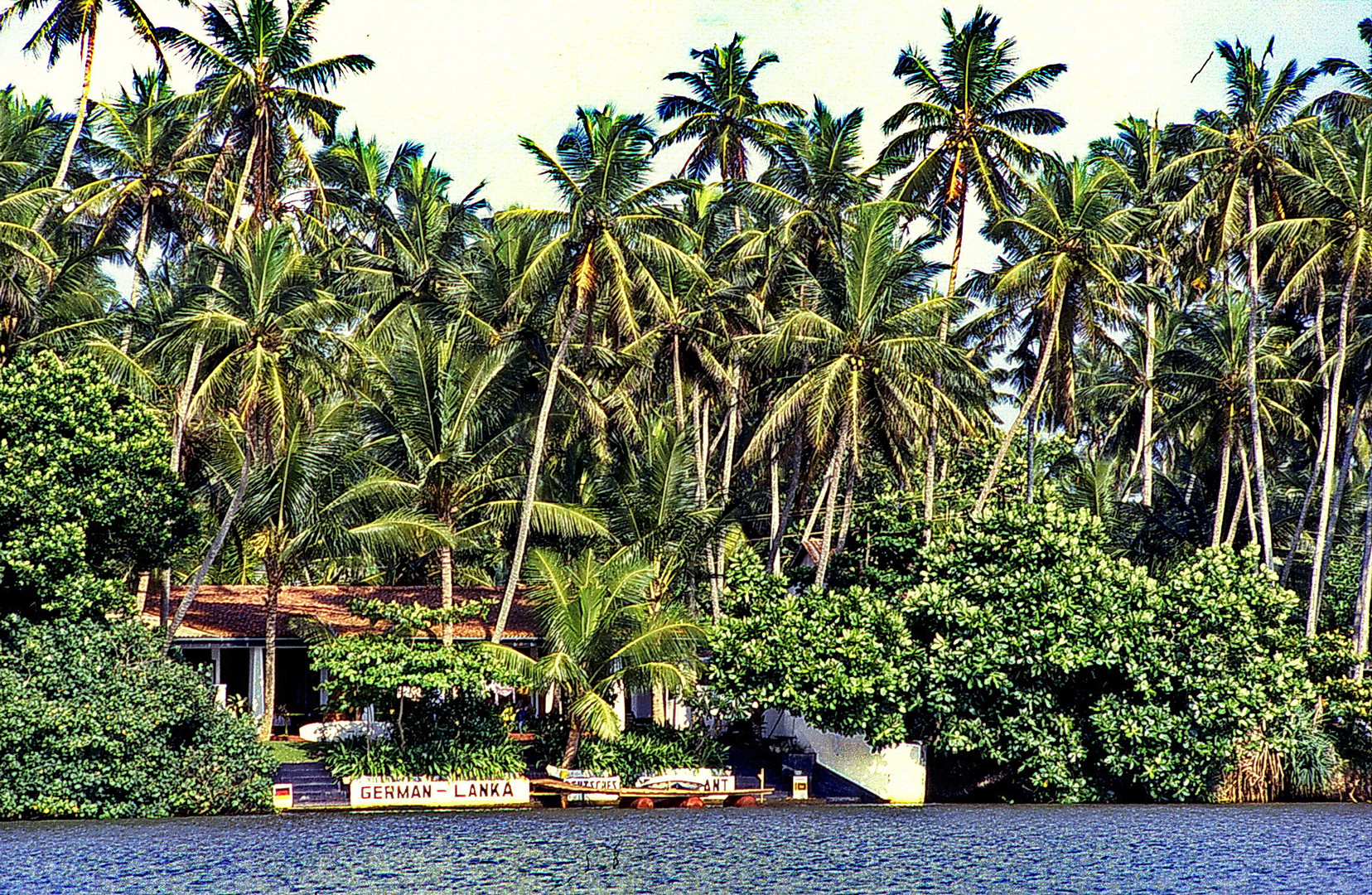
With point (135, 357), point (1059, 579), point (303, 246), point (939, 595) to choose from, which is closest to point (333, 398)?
point (135, 357)

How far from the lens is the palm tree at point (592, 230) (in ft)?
104

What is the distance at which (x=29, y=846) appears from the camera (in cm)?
2341

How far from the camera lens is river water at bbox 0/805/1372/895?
21047 millimetres

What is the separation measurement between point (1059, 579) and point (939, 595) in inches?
95.3

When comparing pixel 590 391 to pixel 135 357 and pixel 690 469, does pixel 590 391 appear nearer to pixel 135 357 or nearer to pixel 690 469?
pixel 690 469

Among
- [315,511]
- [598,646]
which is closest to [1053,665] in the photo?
[598,646]

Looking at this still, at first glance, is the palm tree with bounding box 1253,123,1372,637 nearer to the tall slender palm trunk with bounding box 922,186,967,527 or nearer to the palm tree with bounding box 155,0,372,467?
the tall slender palm trunk with bounding box 922,186,967,527

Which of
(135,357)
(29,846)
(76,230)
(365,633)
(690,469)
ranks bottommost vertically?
(29,846)

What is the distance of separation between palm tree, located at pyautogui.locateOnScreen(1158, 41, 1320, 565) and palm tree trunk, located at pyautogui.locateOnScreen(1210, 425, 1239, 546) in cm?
73

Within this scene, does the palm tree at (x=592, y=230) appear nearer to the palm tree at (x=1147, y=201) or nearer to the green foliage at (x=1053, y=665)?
the green foliage at (x=1053, y=665)

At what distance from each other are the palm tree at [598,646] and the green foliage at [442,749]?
1377 mm

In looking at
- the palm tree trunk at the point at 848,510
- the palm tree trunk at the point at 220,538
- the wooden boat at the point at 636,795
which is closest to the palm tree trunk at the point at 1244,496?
the palm tree trunk at the point at 848,510

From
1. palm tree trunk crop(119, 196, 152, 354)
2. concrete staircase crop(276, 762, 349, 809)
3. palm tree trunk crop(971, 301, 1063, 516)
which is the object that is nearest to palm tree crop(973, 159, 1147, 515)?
palm tree trunk crop(971, 301, 1063, 516)

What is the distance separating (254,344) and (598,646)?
30.2ft
